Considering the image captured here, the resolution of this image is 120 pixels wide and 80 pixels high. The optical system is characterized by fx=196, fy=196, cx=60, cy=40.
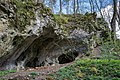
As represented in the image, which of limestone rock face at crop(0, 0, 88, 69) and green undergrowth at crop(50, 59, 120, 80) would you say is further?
limestone rock face at crop(0, 0, 88, 69)

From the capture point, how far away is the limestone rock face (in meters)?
9.13

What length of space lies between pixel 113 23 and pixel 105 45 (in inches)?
141

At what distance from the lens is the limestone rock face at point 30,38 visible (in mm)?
9133

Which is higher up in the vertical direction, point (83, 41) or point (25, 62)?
point (83, 41)

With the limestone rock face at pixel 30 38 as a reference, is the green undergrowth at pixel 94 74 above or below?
below

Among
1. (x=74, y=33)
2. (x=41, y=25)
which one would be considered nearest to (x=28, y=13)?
(x=41, y=25)

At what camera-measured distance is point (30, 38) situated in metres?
11.2

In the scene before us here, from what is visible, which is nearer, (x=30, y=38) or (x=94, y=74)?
(x=94, y=74)

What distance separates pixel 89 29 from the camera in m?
16.3

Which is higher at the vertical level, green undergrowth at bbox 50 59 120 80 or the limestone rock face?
the limestone rock face

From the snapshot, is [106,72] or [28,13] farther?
[28,13]

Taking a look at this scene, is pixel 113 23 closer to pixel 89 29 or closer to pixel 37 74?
pixel 89 29

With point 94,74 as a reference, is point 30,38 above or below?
above

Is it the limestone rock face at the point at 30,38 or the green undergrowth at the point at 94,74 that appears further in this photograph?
the limestone rock face at the point at 30,38
